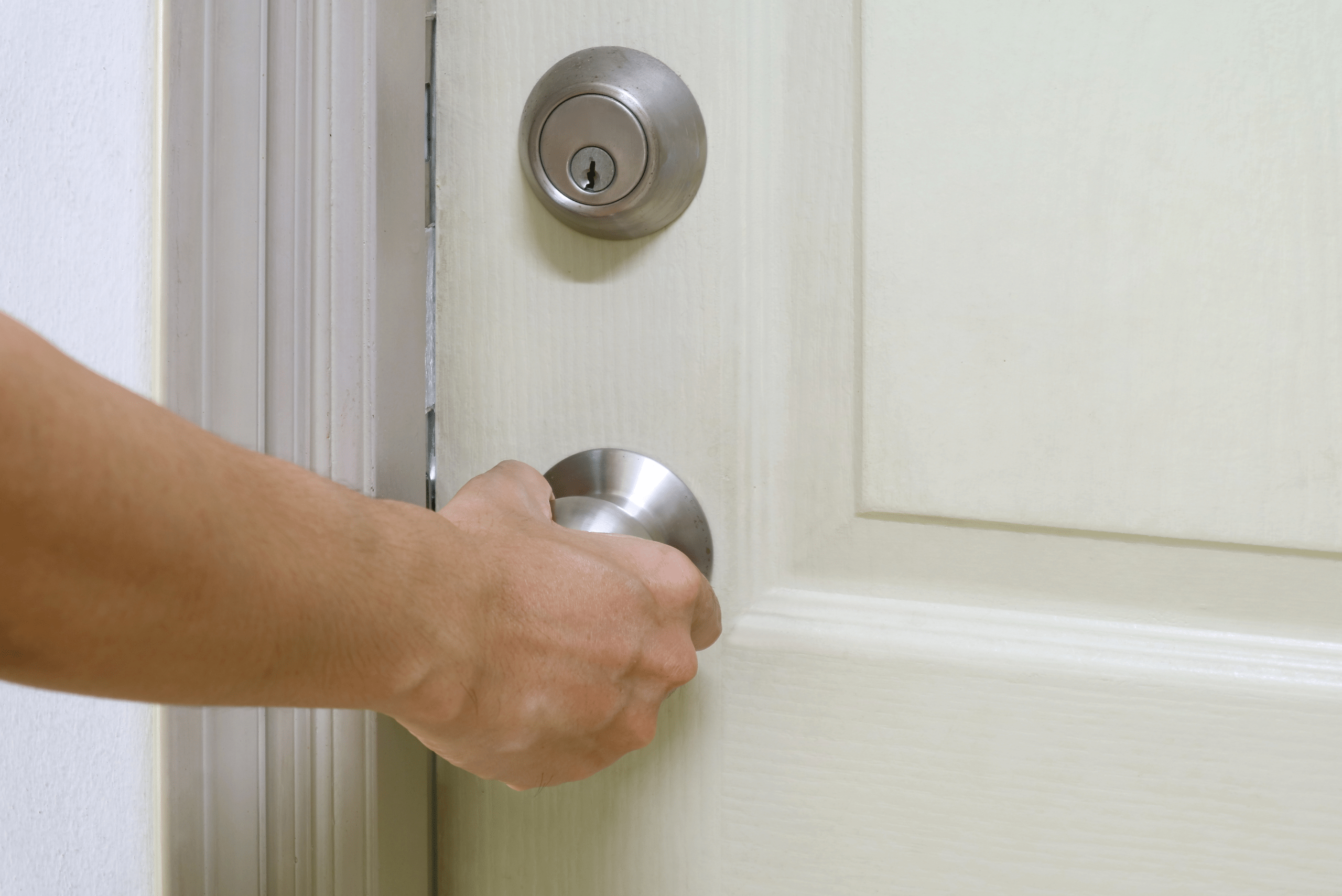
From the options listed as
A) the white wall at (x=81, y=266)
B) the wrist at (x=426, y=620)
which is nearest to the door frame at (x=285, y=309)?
the white wall at (x=81, y=266)

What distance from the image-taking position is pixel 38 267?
43 centimetres

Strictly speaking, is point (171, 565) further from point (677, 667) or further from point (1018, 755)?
point (1018, 755)

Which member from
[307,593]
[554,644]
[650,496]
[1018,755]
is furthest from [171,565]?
[1018,755]

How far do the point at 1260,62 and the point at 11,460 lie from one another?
0.44 metres

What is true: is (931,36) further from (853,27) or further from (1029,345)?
(1029,345)

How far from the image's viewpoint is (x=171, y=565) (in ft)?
0.72

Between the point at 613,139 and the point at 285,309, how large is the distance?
167 millimetres


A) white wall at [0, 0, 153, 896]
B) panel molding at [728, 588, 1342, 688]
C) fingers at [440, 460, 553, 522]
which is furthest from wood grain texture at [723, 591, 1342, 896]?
white wall at [0, 0, 153, 896]

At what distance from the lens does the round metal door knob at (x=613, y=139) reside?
403mm

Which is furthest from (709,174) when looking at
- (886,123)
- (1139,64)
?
(1139,64)

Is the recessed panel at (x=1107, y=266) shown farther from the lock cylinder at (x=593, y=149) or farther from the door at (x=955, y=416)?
the lock cylinder at (x=593, y=149)

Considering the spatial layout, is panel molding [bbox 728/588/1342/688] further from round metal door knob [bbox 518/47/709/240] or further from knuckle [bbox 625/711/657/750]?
round metal door knob [bbox 518/47/709/240]

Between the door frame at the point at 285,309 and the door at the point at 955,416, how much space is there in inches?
1.9

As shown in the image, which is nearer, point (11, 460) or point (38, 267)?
point (11, 460)
